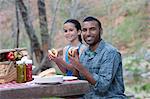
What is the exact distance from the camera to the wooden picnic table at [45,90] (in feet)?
7.77

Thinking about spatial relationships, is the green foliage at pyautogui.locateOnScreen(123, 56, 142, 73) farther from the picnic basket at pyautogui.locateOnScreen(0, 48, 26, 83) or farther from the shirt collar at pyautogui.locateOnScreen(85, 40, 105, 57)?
the picnic basket at pyautogui.locateOnScreen(0, 48, 26, 83)

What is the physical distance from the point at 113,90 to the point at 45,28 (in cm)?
469

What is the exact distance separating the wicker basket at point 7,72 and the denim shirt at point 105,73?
1.35 ft

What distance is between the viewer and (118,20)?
54.2 ft

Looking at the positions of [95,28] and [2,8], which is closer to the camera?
[95,28]

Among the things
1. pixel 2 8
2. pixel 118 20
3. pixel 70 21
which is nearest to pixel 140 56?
pixel 118 20

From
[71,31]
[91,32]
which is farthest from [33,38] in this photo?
[91,32]

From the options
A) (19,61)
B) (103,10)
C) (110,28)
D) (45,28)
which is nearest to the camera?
(19,61)

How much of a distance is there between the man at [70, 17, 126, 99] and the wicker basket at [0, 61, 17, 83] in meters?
0.38

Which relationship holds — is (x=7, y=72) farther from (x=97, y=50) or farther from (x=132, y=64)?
(x=132, y=64)

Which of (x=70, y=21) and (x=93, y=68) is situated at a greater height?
(x=70, y=21)

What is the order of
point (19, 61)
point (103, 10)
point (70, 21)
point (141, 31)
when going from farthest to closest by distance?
1. point (141, 31)
2. point (103, 10)
3. point (70, 21)
4. point (19, 61)

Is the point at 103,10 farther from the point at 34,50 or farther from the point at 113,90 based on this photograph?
the point at 113,90

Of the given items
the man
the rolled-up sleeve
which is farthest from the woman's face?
the rolled-up sleeve
